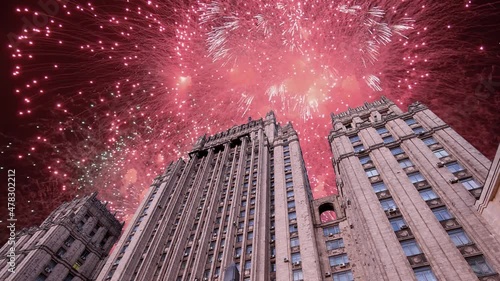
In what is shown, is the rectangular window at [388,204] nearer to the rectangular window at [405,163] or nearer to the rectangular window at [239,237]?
the rectangular window at [405,163]

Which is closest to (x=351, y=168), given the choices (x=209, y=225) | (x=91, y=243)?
(x=209, y=225)

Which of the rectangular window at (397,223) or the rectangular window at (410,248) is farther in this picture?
the rectangular window at (397,223)

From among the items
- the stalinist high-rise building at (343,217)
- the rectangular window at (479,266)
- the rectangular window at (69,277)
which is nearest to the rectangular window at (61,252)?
the rectangular window at (69,277)

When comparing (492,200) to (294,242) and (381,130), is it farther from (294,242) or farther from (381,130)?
(381,130)

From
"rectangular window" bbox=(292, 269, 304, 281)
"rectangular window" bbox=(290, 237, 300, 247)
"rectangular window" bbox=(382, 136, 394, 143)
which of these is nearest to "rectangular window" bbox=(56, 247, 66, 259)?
"rectangular window" bbox=(290, 237, 300, 247)

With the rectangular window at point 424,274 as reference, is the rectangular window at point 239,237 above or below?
above

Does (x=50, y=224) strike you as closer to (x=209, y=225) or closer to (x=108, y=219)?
(x=108, y=219)
